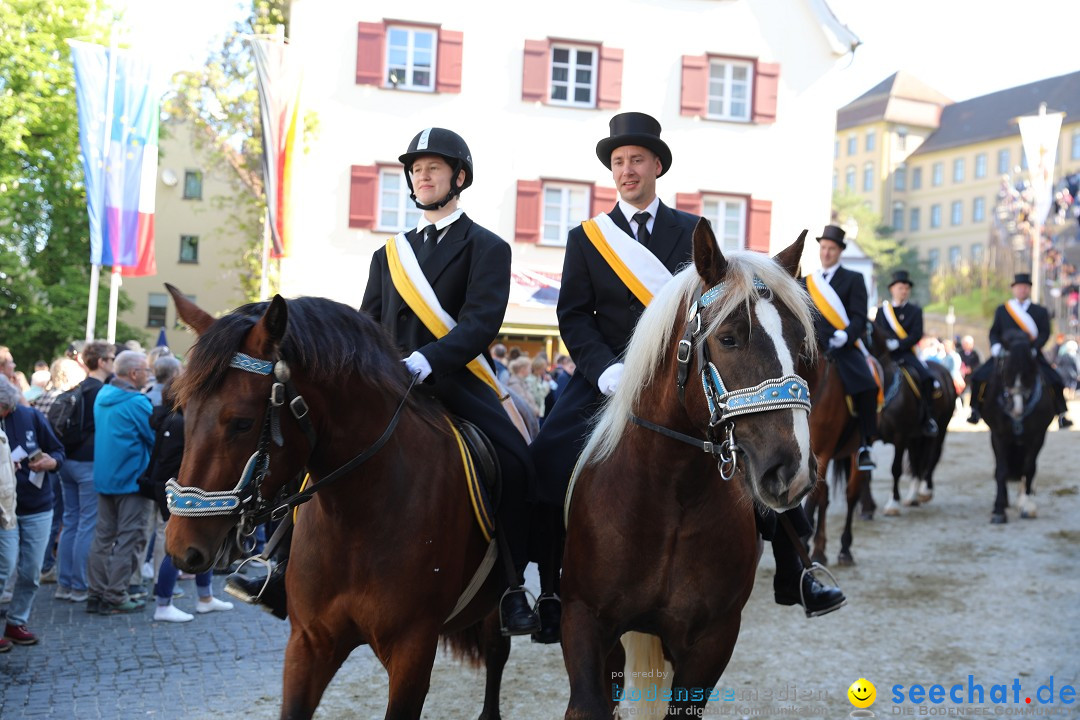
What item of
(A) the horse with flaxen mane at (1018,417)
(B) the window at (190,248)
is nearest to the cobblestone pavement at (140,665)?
(A) the horse with flaxen mane at (1018,417)

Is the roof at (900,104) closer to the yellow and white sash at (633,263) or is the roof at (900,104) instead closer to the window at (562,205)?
the window at (562,205)

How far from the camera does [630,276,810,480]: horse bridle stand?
296 centimetres

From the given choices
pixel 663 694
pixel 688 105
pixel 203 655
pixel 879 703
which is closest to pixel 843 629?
pixel 879 703

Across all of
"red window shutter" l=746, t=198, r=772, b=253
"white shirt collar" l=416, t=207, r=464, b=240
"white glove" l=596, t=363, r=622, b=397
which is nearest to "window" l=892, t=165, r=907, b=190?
"red window shutter" l=746, t=198, r=772, b=253

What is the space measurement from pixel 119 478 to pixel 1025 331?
428 inches

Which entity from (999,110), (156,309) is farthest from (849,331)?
(999,110)

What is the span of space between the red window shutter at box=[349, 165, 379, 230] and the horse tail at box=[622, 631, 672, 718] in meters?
18.5

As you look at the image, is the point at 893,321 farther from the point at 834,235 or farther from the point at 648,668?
the point at 648,668

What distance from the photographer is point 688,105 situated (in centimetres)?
2334

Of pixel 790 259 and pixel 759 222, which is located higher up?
pixel 759 222

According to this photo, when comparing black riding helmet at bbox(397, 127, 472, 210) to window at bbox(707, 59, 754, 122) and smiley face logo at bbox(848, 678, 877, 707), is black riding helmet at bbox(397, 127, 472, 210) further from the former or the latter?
window at bbox(707, 59, 754, 122)

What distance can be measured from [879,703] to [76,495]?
6669mm

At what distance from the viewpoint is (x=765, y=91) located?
23.7 meters

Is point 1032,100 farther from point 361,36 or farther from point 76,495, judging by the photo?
point 76,495
